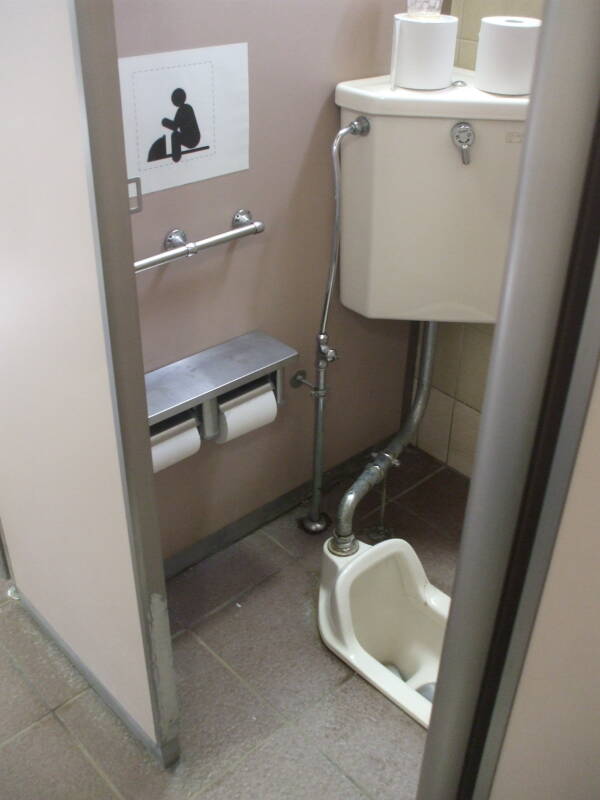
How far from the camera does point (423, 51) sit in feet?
5.32

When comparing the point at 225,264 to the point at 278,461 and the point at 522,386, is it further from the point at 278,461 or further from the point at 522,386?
the point at 522,386

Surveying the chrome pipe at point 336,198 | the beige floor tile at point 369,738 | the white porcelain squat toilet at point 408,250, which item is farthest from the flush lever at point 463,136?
the beige floor tile at point 369,738

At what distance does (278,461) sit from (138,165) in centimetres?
90

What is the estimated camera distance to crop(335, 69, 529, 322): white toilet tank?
1.64 m

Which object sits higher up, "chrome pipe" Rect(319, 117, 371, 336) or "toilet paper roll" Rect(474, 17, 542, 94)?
"toilet paper roll" Rect(474, 17, 542, 94)

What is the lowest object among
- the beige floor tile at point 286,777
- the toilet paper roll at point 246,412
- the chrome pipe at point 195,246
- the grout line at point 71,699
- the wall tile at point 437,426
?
the beige floor tile at point 286,777

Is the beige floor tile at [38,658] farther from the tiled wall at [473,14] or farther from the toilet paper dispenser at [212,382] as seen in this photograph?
the tiled wall at [473,14]

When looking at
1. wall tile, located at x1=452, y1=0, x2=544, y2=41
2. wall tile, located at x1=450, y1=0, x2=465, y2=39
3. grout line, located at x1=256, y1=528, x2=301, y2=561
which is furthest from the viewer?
grout line, located at x1=256, y1=528, x2=301, y2=561

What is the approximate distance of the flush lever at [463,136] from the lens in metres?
1.64

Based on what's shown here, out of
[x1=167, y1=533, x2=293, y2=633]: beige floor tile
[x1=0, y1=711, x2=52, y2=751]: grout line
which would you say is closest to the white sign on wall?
[x1=167, y1=533, x2=293, y2=633]: beige floor tile

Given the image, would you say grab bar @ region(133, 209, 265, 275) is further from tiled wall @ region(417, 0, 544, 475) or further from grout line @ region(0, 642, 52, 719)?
grout line @ region(0, 642, 52, 719)

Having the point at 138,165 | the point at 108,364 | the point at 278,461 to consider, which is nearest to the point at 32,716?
the point at 278,461

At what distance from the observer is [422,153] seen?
1680 millimetres

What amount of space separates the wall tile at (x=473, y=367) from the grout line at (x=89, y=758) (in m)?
1.27
